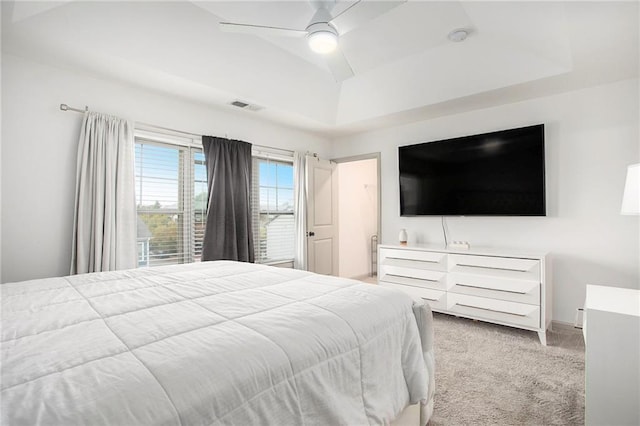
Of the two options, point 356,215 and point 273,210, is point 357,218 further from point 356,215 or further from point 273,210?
point 273,210

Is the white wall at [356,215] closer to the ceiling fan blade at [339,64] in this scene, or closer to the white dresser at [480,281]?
the white dresser at [480,281]

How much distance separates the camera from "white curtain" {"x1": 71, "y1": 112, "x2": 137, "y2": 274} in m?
2.71

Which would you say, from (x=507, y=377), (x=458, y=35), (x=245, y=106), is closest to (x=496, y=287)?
(x=507, y=377)

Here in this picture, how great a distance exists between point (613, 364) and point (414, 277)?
216 cm

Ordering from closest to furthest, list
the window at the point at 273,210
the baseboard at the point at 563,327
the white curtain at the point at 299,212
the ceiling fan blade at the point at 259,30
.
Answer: the ceiling fan blade at the point at 259,30
the baseboard at the point at 563,327
the window at the point at 273,210
the white curtain at the point at 299,212

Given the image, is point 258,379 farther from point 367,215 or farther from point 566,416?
point 367,215

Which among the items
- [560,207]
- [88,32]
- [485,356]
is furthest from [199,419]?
[560,207]

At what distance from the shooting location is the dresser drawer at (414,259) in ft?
11.4

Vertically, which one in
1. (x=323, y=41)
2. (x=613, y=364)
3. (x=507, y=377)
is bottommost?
(x=507, y=377)

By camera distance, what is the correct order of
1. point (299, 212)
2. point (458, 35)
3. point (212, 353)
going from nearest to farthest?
point (212, 353) → point (458, 35) → point (299, 212)

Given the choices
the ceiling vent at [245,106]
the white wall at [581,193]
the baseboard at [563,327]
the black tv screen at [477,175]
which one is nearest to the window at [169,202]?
the ceiling vent at [245,106]

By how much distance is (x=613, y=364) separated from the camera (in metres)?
1.48

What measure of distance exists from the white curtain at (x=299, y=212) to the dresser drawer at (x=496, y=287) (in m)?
2.00

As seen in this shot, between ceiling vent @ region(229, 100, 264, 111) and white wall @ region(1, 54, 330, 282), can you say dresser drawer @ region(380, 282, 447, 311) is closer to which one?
ceiling vent @ region(229, 100, 264, 111)
